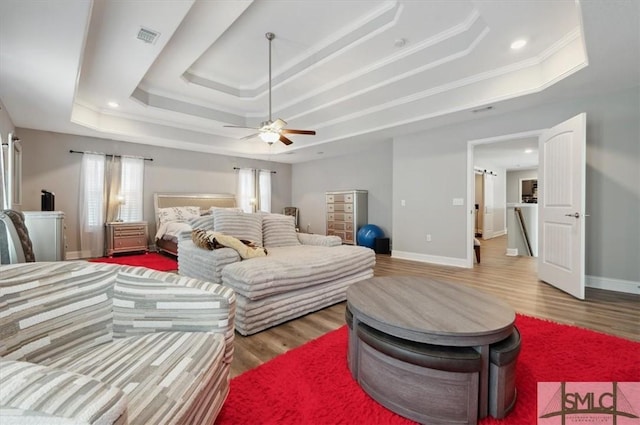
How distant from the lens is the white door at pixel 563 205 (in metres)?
3.12

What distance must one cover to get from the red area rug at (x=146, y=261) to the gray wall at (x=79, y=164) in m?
0.73

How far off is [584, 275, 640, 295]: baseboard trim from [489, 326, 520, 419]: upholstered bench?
329cm

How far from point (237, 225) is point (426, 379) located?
8.26ft

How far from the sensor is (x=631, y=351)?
1.94 meters

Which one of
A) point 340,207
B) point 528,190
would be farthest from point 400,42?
point 528,190

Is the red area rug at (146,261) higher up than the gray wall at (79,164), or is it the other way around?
the gray wall at (79,164)

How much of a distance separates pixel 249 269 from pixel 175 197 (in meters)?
5.10

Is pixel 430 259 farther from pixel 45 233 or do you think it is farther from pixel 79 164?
pixel 79 164

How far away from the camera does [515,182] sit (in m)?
10.6

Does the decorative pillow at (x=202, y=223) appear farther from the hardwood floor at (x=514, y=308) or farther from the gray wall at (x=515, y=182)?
the gray wall at (x=515, y=182)

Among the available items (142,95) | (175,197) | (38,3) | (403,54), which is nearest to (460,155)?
(403,54)

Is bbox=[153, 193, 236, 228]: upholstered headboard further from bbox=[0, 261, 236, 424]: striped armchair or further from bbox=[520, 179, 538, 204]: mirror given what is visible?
bbox=[520, 179, 538, 204]: mirror

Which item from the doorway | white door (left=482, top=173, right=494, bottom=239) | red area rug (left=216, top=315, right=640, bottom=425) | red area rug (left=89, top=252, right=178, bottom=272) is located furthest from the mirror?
red area rug (left=89, top=252, right=178, bottom=272)
